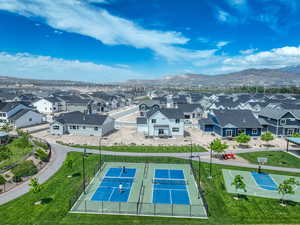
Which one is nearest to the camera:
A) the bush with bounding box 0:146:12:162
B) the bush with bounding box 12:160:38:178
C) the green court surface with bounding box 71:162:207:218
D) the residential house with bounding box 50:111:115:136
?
the green court surface with bounding box 71:162:207:218

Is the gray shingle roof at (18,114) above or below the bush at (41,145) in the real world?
above

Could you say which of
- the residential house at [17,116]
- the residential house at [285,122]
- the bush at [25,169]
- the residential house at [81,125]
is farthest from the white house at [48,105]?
the residential house at [285,122]

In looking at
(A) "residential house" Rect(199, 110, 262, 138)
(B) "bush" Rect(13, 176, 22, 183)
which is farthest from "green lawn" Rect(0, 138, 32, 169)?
(A) "residential house" Rect(199, 110, 262, 138)

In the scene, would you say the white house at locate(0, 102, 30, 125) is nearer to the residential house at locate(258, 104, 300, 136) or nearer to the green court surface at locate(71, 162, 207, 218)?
the green court surface at locate(71, 162, 207, 218)

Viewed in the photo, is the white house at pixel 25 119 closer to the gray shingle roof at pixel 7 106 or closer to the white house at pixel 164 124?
the gray shingle roof at pixel 7 106

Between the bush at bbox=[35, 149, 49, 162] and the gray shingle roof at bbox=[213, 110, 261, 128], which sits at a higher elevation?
the gray shingle roof at bbox=[213, 110, 261, 128]

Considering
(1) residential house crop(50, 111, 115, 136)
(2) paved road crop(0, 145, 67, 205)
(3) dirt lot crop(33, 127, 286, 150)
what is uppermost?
(1) residential house crop(50, 111, 115, 136)
